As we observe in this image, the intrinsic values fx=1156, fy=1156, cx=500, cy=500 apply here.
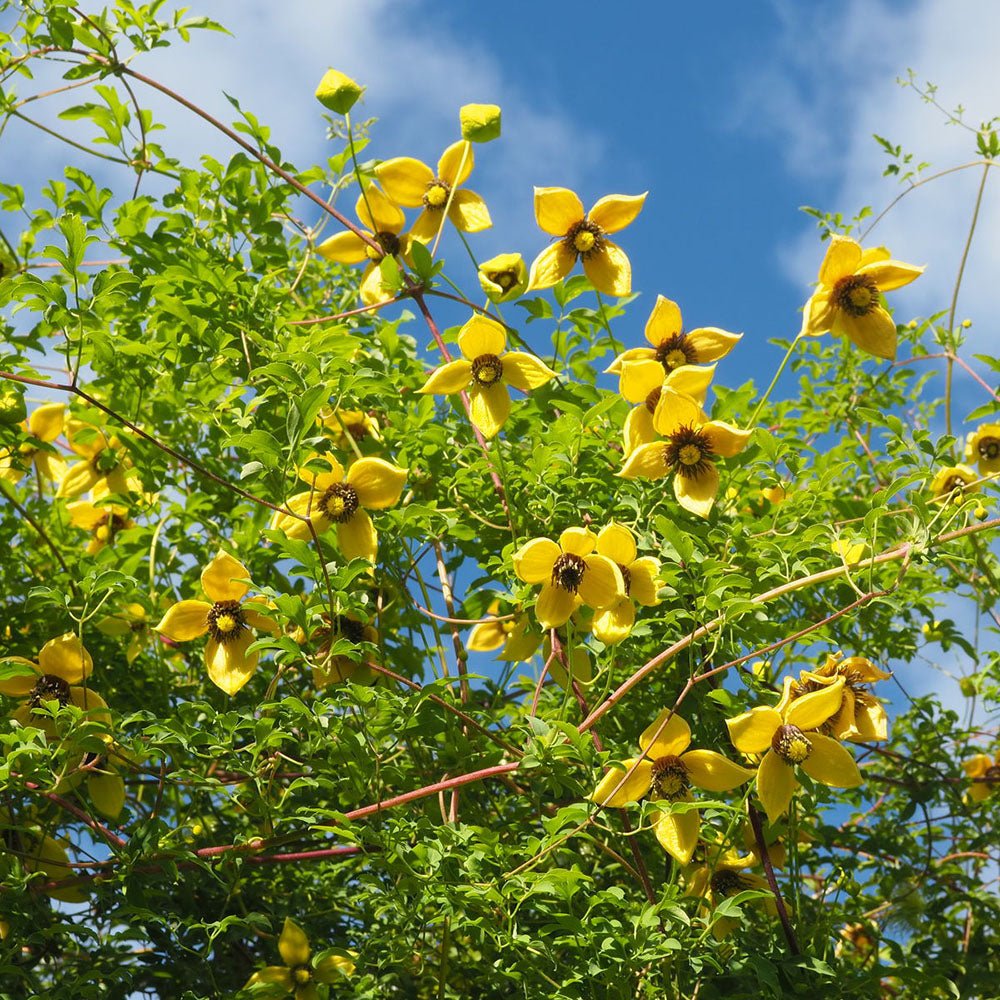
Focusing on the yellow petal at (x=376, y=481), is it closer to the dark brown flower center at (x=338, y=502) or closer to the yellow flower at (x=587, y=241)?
the dark brown flower center at (x=338, y=502)

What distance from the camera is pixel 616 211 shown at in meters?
1.66

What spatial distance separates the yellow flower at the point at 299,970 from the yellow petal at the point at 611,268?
1.00m

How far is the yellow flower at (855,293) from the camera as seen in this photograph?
5.03ft

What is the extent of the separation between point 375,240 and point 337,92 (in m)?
0.25

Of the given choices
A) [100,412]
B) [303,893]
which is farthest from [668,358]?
[303,893]

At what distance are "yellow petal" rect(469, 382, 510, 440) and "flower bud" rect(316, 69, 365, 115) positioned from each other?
1.55 ft

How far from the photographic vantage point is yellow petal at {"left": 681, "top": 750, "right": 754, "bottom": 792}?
1364 mm

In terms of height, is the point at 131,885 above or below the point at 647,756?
below

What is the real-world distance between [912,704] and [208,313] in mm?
1390

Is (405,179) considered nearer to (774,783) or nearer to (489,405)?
(489,405)

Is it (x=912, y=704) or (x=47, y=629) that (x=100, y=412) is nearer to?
(x=47, y=629)

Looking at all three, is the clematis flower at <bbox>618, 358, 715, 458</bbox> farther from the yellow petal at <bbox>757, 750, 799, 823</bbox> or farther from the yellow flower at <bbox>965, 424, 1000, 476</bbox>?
the yellow flower at <bbox>965, 424, 1000, 476</bbox>

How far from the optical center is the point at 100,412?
1772 millimetres

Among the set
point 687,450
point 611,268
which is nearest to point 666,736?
point 687,450
